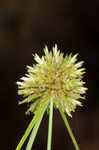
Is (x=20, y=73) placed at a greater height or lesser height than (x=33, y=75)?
greater

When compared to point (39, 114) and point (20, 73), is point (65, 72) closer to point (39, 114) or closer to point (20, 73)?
point (39, 114)

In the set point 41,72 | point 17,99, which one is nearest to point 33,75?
point 41,72

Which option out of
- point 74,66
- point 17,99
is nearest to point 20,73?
point 17,99

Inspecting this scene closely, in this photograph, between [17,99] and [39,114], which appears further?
[17,99]

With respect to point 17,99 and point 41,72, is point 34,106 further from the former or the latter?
point 17,99

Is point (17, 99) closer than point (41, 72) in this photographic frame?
No

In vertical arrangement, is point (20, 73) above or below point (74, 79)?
above
